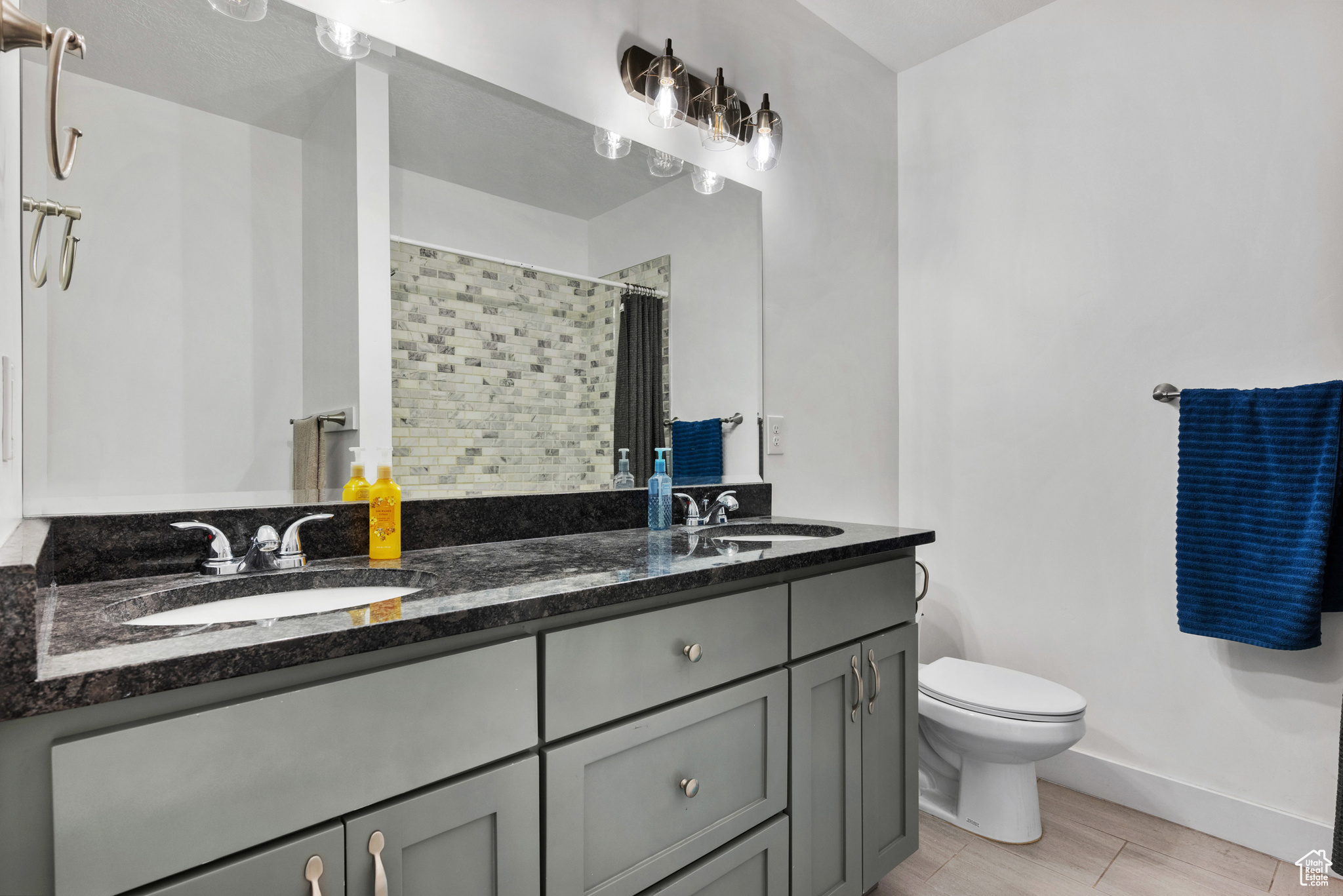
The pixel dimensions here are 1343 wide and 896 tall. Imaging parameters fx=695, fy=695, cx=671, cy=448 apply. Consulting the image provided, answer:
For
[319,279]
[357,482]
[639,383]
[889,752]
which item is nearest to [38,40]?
[319,279]

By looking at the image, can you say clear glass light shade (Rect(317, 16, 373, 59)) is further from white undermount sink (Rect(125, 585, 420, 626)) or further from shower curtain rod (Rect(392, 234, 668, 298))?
white undermount sink (Rect(125, 585, 420, 626))

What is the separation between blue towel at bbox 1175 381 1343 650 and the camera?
5.73 ft

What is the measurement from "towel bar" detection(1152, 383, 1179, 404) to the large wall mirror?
4.70 feet

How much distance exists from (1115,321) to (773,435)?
1.13m

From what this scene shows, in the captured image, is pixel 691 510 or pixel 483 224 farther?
pixel 691 510

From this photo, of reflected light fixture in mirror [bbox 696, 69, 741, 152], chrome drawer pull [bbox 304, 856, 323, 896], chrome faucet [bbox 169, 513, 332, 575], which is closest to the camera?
chrome drawer pull [bbox 304, 856, 323, 896]

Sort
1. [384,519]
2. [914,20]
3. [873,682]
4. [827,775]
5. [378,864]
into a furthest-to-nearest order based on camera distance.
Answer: [914,20]
[873,682]
[827,775]
[384,519]
[378,864]

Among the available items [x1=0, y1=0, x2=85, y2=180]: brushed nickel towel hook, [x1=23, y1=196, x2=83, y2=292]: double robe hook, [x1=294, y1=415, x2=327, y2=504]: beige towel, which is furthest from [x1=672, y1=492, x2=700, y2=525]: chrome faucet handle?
[x1=0, y1=0, x2=85, y2=180]: brushed nickel towel hook

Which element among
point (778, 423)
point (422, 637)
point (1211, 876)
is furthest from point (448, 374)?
point (1211, 876)

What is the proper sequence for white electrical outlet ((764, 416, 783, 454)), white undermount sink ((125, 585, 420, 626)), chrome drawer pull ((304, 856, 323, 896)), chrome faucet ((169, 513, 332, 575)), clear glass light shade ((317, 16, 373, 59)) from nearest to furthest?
chrome drawer pull ((304, 856, 323, 896))
white undermount sink ((125, 585, 420, 626))
chrome faucet ((169, 513, 332, 575))
clear glass light shade ((317, 16, 373, 59))
white electrical outlet ((764, 416, 783, 454))

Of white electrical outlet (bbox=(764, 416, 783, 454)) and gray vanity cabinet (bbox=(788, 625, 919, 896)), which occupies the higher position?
white electrical outlet (bbox=(764, 416, 783, 454))

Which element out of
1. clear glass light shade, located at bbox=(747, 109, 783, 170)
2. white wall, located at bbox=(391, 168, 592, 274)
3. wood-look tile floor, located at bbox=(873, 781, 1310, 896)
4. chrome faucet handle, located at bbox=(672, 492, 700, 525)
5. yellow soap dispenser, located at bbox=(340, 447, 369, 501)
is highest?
clear glass light shade, located at bbox=(747, 109, 783, 170)

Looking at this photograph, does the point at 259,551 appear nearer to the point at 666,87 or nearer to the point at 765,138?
the point at 666,87

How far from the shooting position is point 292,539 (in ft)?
3.80
